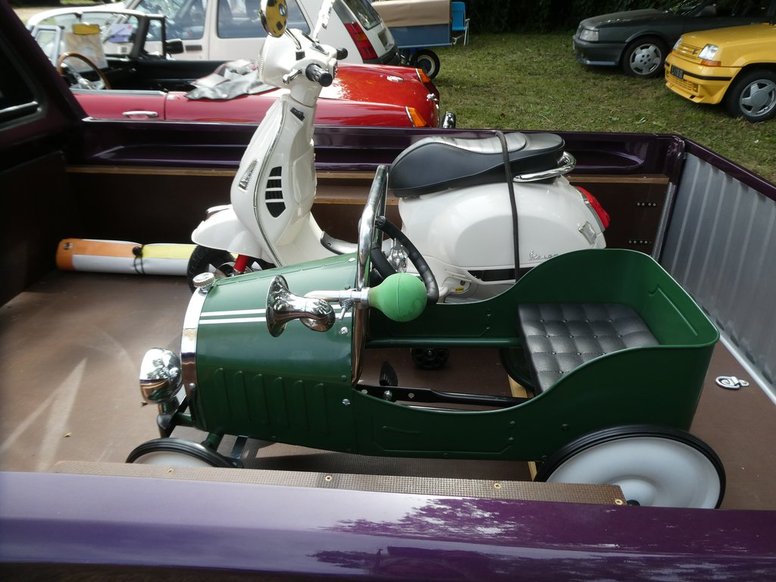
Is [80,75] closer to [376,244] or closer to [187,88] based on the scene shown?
[187,88]

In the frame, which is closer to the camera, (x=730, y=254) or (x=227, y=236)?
(x=730, y=254)

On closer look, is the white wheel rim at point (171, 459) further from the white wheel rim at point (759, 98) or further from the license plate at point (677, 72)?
the license plate at point (677, 72)

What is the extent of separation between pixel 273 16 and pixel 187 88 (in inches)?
101

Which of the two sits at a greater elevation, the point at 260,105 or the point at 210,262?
the point at 260,105

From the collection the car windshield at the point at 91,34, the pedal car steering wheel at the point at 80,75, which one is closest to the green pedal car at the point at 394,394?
the pedal car steering wheel at the point at 80,75

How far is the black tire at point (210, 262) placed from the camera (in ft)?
8.93

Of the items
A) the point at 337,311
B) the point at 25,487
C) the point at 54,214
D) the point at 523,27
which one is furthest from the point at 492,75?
the point at 25,487

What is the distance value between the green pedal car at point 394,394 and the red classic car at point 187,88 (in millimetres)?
1838

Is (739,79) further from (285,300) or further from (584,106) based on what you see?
(285,300)

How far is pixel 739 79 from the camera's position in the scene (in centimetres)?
589

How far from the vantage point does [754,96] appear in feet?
19.4

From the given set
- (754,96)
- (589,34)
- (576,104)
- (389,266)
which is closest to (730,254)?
(389,266)

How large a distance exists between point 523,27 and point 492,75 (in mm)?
5541

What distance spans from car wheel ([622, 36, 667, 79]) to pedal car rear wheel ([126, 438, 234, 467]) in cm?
871
